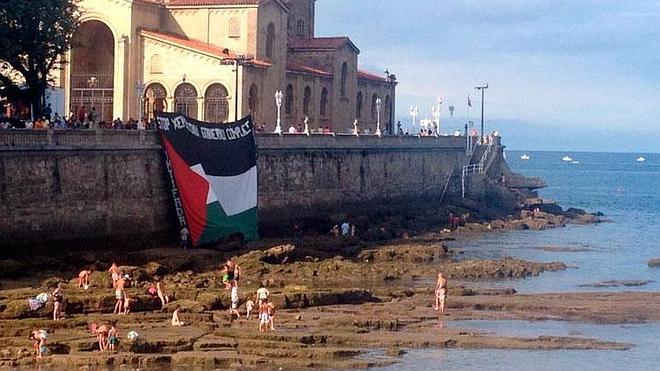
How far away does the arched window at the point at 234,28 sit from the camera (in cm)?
7412

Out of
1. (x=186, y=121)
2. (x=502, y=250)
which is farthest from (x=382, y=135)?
(x=186, y=121)

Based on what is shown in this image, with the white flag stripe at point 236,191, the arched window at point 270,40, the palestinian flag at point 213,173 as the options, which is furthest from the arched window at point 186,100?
the white flag stripe at point 236,191

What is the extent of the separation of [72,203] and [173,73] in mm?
20141

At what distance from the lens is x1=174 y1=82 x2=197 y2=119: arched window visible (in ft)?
227

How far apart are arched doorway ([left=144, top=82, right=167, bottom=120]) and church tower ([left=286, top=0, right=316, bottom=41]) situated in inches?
897

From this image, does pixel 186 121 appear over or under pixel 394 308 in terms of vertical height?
over

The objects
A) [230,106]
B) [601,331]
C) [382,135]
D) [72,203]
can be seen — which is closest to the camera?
[601,331]

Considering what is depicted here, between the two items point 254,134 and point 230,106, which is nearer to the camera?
point 254,134

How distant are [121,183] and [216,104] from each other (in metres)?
16.8

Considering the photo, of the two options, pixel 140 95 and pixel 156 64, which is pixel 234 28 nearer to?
pixel 156 64

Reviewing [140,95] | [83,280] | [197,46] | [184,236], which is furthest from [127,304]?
[197,46]

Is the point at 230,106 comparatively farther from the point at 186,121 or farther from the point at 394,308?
the point at 394,308

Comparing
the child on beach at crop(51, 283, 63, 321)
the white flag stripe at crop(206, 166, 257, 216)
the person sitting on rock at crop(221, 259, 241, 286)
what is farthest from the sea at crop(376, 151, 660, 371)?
the white flag stripe at crop(206, 166, 257, 216)

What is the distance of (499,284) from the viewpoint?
54500mm
